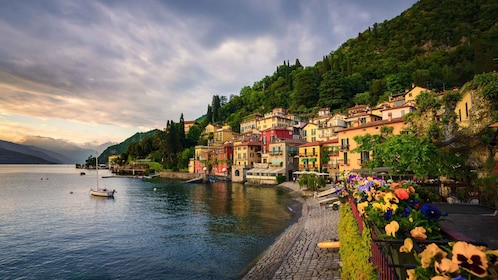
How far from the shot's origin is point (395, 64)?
90188mm

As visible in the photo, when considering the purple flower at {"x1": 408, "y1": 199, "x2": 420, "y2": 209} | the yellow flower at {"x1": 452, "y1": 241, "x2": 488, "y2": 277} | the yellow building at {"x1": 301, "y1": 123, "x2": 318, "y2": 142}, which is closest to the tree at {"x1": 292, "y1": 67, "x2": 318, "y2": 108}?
the yellow building at {"x1": 301, "y1": 123, "x2": 318, "y2": 142}

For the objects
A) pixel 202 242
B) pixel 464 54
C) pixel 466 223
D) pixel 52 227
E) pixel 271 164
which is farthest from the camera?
pixel 464 54

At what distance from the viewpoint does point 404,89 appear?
71.3m

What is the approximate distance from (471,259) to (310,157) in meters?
53.7

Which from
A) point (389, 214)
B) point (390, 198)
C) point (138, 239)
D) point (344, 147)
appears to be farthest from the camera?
point (344, 147)

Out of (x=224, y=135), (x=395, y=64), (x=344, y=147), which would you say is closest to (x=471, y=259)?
(x=344, y=147)

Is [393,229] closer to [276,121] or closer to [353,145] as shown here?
[353,145]

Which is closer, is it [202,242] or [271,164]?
[202,242]

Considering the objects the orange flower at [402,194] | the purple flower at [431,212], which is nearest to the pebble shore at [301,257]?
the orange flower at [402,194]

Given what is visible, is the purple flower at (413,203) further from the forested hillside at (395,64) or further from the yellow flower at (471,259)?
the forested hillside at (395,64)

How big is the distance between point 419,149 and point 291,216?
15.4 metres

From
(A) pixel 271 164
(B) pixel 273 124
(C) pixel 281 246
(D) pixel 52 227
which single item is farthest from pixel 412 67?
(D) pixel 52 227

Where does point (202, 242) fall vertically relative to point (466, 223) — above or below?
below

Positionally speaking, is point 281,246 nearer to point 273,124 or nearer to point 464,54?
point 273,124
